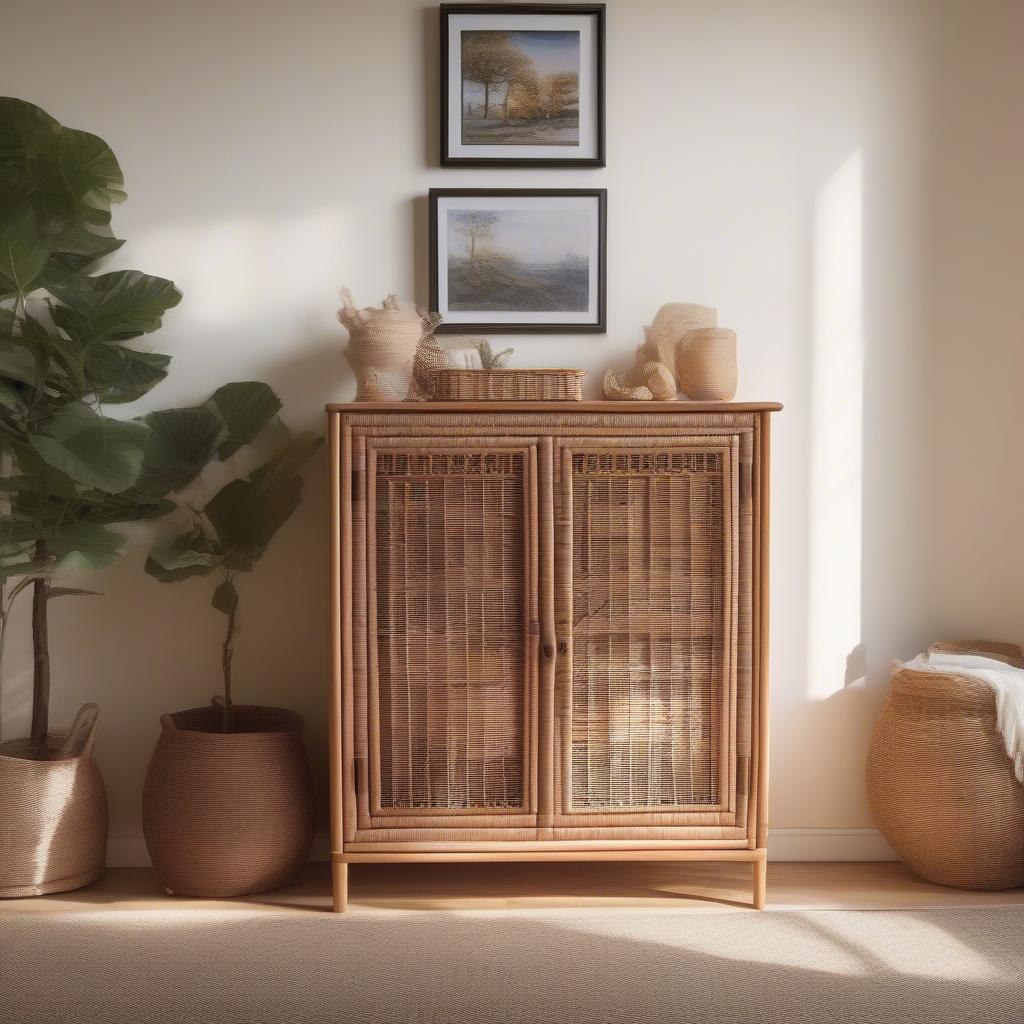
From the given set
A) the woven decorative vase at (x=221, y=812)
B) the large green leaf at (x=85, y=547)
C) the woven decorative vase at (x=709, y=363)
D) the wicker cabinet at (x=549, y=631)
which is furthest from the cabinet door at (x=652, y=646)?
the large green leaf at (x=85, y=547)

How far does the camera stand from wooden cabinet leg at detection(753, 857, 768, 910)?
2.49 meters

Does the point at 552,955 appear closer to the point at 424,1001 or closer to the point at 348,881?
the point at 424,1001

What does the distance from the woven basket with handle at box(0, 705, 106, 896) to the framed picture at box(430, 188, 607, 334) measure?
1.54m

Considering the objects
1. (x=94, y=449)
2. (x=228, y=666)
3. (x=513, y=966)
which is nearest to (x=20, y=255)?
(x=94, y=449)

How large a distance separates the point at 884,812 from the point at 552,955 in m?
1.04

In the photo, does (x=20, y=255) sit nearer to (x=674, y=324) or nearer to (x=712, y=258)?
(x=674, y=324)

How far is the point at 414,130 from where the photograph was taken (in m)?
2.81

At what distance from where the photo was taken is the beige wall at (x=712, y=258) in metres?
2.80

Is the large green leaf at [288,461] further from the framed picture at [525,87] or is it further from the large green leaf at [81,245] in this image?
the framed picture at [525,87]

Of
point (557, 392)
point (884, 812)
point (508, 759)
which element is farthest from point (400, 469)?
point (884, 812)

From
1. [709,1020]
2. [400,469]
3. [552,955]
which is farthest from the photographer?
[400,469]

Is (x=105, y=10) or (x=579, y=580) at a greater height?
(x=105, y=10)

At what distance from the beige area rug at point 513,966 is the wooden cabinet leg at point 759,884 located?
0.05 meters

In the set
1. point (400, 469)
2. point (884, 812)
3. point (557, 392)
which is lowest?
point (884, 812)
